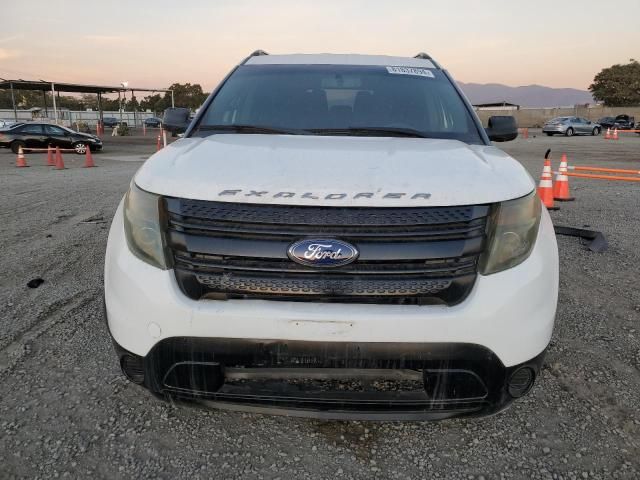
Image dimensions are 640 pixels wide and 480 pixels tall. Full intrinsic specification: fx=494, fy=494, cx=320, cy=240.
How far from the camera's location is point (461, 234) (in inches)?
69.4

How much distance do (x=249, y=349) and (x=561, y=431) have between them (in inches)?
59.4

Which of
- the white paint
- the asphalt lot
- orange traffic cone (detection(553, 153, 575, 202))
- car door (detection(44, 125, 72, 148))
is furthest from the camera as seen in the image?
car door (detection(44, 125, 72, 148))

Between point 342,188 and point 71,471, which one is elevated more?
point 342,188

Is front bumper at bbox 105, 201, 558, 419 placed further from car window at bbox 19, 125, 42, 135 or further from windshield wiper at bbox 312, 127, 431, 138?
car window at bbox 19, 125, 42, 135

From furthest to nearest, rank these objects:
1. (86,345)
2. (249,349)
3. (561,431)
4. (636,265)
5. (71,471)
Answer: (636,265) < (86,345) < (561,431) < (71,471) < (249,349)

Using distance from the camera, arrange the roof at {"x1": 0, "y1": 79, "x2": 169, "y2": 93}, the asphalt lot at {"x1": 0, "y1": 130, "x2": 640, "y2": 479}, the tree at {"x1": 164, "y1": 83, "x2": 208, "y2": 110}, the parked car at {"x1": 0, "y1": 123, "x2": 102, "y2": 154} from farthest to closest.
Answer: the tree at {"x1": 164, "y1": 83, "x2": 208, "y2": 110}
the roof at {"x1": 0, "y1": 79, "x2": 169, "y2": 93}
the parked car at {"x1": 0, "y1": 123, "x2": 102, "y2": 154}
the asphalt lot at {"x1": 0, "y1": 130, "x2": 640, "y2": 479}

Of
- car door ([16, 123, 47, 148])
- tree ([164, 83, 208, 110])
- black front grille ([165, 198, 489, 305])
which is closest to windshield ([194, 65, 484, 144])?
black front grille ([165, 198, 489, 305])

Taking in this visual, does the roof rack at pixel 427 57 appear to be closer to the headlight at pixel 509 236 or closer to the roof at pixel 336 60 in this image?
the roof at pixel 336 60

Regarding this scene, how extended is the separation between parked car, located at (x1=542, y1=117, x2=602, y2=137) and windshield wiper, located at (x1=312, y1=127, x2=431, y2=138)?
1468 inches

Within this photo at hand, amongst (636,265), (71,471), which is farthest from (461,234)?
(636,265)

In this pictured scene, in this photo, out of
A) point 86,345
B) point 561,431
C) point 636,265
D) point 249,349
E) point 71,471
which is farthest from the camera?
point 636,265

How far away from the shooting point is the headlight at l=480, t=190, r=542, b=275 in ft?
5.89

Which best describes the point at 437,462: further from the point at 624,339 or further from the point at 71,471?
the point at 624,339

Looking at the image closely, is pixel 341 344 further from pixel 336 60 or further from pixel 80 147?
pixel 80 147
